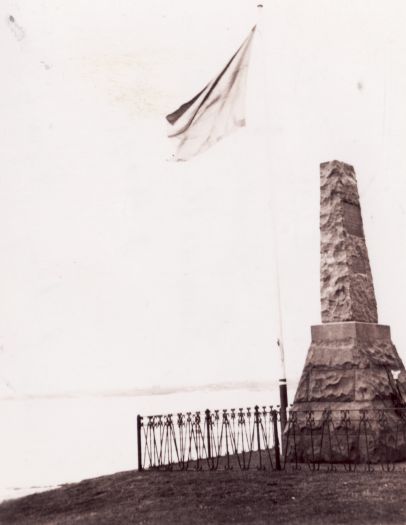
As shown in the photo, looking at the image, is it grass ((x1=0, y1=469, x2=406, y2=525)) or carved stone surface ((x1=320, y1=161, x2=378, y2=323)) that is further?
carved stone surface ((x1=320, y1=161, x2=378, y2=323))

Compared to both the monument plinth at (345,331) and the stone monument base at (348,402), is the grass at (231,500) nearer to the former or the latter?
the stone monument base at (348,402)

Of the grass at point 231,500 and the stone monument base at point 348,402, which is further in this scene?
the stone monument base at point 348,402

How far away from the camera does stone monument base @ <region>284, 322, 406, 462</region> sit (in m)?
11.2

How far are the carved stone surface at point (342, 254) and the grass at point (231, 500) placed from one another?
289 cm

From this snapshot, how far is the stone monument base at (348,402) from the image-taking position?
11180 millimetres

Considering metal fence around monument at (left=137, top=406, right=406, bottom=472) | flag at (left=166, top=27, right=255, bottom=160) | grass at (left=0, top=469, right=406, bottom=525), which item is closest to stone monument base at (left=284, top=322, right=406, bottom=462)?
metal fence around monument at (left=137, top=406, right=406, bottom=472)

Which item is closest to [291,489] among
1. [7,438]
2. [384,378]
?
[384,378]

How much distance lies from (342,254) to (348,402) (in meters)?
2.39

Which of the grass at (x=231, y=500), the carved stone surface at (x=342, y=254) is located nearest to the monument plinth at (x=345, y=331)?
the carved stone surface at (x=342, y=254)

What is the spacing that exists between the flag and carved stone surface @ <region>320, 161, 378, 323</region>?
6.21 ft

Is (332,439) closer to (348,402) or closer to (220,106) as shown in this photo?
(348,402)

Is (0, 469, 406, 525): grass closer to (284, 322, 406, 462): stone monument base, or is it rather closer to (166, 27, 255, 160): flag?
(284, 322, 406, 462): stone monument base

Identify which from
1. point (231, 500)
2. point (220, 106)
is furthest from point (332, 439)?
point (220, 106)

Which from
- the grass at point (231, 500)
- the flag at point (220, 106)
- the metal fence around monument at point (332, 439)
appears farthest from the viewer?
the flag at point (220, 106)
